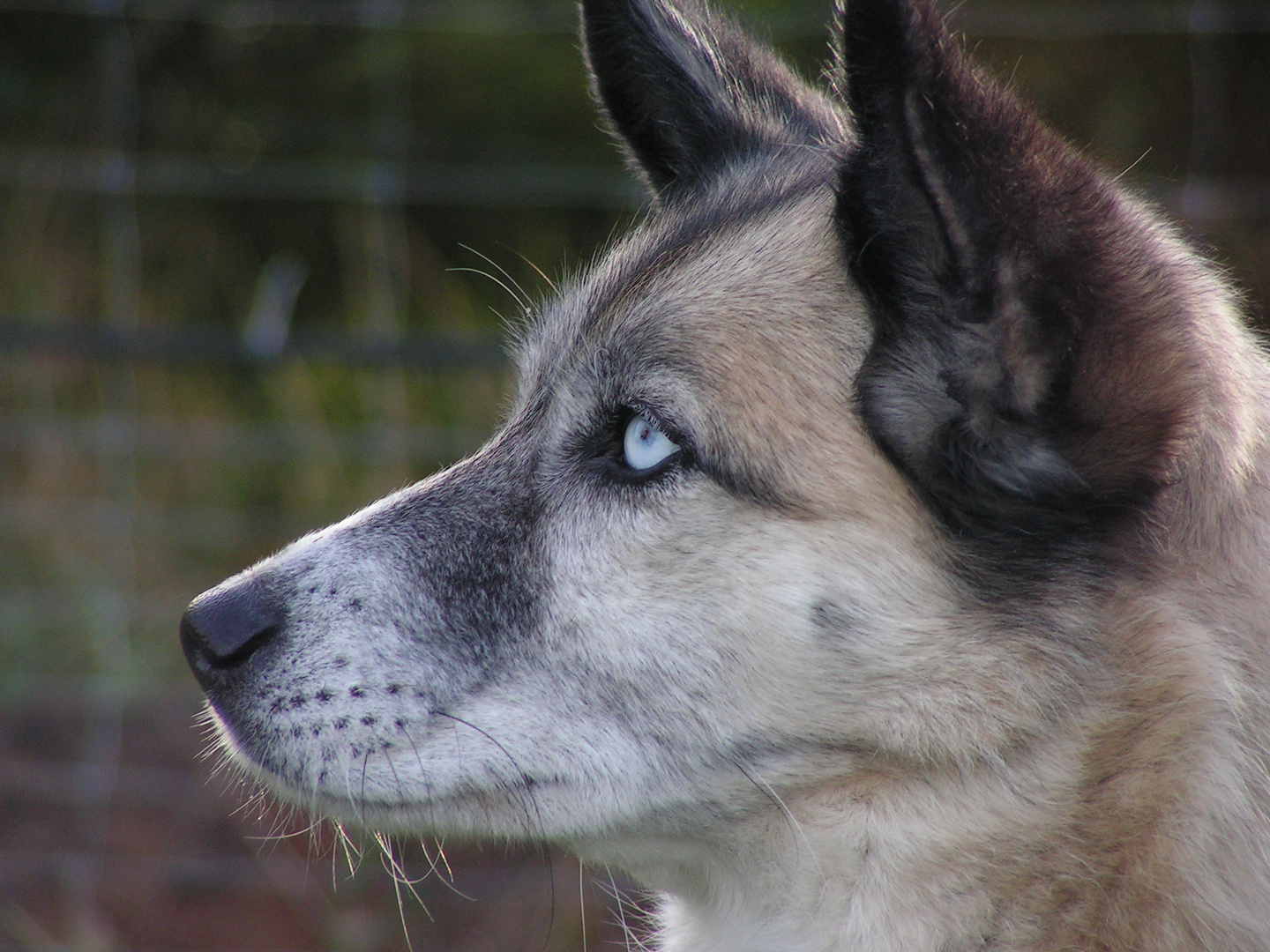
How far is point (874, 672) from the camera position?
83.2 inches

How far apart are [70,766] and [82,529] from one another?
183 cm

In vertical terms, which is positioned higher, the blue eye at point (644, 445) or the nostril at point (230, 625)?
the blue eye at point (644, 445)

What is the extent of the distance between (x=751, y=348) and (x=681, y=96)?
1.00 m

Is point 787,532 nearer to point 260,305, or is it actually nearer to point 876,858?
point 876,858

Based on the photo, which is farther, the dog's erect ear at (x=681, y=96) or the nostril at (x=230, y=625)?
the dog's erect ear at (x=681, y=96)

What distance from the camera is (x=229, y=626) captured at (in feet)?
7.63

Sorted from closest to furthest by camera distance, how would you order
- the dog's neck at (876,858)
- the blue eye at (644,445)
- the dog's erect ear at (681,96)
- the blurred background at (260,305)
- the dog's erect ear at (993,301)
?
the dog's erect ear at (993,301), the dog's neck at (876,858), the blue eye at (644,445), the dog's erect ear at (681,96), the blurred background at (260,305)

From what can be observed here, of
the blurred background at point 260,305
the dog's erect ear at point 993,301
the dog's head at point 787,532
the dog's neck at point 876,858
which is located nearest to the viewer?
the dog's erect ear at point 993,301

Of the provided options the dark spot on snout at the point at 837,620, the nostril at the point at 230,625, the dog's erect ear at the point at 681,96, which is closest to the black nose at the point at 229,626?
the nostril at the point at 230,625

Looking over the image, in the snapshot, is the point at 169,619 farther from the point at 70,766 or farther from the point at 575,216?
the point at 575,216

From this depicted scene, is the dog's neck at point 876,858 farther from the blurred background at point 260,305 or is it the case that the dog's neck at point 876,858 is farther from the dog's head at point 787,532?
the blurred background at point 260,305

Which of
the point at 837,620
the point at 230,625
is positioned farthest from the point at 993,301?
the point at 230,625

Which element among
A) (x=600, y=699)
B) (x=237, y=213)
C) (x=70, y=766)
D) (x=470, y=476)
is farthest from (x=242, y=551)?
(x=600, y=699)

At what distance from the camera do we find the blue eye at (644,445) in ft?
7.38
